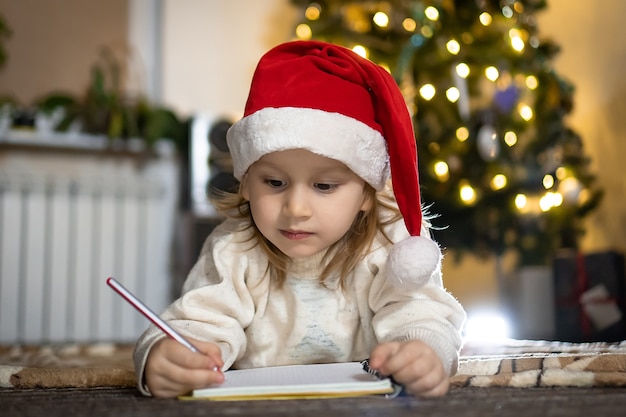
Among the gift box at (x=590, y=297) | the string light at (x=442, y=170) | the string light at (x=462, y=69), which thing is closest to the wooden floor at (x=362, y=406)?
the gift box at (x=590, y=297)

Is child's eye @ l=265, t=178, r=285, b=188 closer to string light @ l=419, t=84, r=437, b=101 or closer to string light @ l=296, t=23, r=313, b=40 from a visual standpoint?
string light @ l=419, t=84, r=437, b=101

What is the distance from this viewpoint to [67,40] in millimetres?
2588

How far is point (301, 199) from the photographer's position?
87 centimetres

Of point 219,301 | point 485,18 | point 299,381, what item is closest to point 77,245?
point 485,18

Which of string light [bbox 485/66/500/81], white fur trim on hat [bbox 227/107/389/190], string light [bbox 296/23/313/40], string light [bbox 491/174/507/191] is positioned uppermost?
string light [bbox 296/23/313/40]

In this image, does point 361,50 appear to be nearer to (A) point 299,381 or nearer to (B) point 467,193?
(B) point 467,193

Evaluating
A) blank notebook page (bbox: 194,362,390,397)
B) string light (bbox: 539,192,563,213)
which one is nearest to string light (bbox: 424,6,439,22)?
string light (bbox: 539,192,563,213)

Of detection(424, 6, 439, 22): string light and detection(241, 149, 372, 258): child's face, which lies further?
detection(424, 6, 439, 22): string light

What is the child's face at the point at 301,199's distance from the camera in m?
0.89

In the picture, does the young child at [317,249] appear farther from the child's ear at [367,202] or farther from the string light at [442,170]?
the string light at [442,170]

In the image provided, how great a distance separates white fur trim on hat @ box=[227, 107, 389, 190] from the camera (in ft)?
2.88

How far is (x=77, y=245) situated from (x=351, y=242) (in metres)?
1.66

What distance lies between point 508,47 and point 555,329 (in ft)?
2.86

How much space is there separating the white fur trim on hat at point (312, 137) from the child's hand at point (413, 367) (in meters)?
0.26
